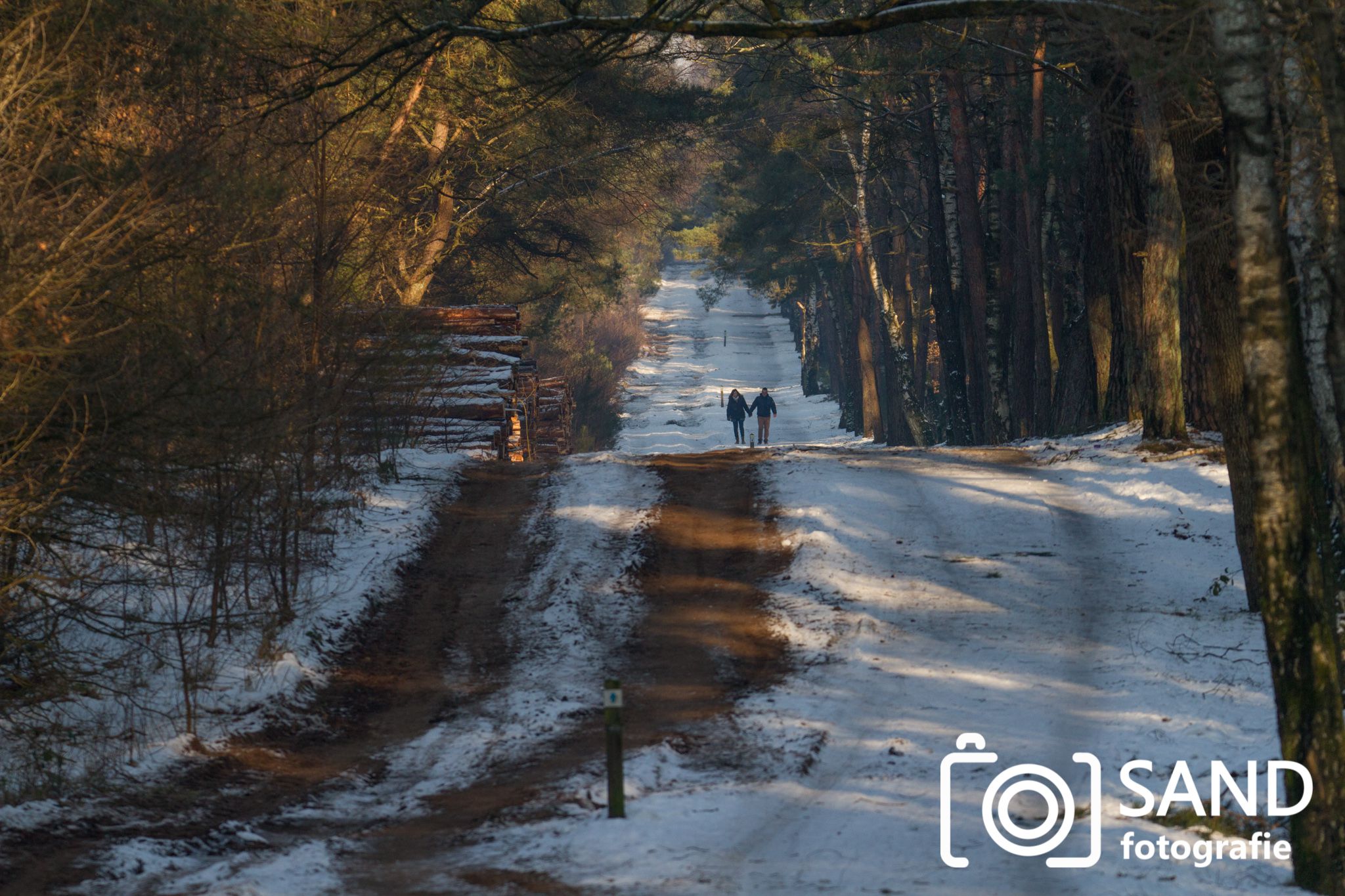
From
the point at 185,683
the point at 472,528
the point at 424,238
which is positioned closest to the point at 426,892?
the point at 185,683

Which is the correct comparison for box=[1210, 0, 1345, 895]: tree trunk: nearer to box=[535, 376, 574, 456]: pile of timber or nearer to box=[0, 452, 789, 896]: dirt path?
box=[0, 452, 789, 896]: dirt path

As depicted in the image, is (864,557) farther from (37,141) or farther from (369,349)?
(37,141)

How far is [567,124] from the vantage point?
26766 millimetres

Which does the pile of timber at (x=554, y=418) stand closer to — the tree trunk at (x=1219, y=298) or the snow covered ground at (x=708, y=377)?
the snow covered ground at (x=708, y=377)

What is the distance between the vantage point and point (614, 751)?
28.0 ft

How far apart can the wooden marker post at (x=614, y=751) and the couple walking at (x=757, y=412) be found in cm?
3081

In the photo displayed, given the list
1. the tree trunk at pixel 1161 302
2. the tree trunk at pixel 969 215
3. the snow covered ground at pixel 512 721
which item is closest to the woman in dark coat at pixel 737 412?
the tree trunk at pixel 969 215

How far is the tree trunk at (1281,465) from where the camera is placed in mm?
7223

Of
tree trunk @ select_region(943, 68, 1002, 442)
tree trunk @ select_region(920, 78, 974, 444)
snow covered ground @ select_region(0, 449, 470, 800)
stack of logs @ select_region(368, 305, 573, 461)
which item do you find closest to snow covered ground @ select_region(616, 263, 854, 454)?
tree trunk @ select_region(920, 78, 974, 444)

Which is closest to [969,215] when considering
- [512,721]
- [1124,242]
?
[1124,242]

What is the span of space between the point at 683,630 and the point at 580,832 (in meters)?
5.32

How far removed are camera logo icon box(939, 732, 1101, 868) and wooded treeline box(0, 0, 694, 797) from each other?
569cm

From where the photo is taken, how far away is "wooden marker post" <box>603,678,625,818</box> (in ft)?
28.0

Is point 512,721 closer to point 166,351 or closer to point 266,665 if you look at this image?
point 266,665
